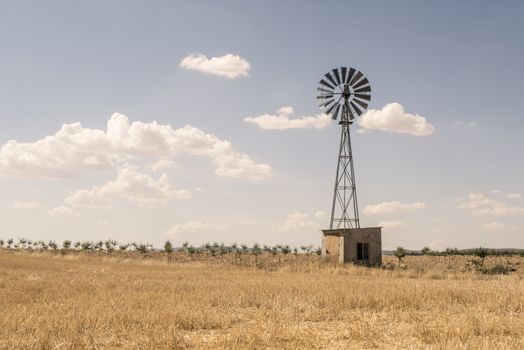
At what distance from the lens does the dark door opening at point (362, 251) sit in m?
38.1

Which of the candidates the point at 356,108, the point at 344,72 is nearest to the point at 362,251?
the point at 356,108

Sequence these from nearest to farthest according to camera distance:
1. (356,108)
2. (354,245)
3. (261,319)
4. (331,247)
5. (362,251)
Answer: (261,319) → (354,245) → (362,251) → (331,247) → (356,108)

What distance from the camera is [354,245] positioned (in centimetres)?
3781

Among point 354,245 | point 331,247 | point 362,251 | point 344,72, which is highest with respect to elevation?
point 344,72

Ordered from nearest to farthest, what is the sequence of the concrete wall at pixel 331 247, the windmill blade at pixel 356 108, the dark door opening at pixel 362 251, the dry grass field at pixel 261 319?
the dry grass field at pixel 261 319 < the concrete wall at pixel 331 247 < the dark door opening at pixel 362 251 < the windmill blade at pixel 356 108

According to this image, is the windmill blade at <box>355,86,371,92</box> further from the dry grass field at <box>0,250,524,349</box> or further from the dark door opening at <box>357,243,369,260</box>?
the dry grass field at <box>0,250,524,349</box>

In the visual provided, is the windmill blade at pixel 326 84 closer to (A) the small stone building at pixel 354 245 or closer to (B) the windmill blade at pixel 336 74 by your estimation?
(B) the windmill blade at pixel 336 74

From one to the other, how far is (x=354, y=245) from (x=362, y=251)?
3.52ft

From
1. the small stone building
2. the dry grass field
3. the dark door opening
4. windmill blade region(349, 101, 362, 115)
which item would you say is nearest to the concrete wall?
the small stone building

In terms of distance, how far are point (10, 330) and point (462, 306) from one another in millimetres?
11919

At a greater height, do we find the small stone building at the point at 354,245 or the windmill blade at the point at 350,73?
the windmill blade at the point at 350,73

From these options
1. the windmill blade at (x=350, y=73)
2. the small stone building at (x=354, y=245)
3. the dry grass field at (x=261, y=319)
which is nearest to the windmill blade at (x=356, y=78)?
the windmill blade at (x=350, y=73)

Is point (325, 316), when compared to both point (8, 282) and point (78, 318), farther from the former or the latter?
point (8, 282)

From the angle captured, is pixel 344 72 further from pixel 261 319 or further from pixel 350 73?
pixel 261 319
